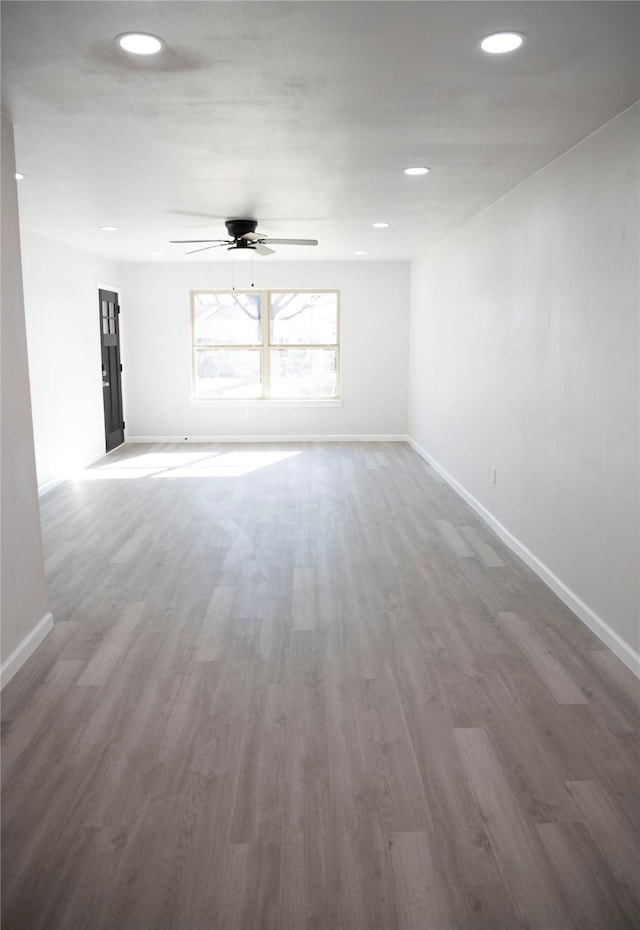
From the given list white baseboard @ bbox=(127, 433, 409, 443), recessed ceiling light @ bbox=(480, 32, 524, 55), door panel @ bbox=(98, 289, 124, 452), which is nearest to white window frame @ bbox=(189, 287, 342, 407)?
white baseboard @ bbox=(127, 433, 409, 443)

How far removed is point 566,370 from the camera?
3863 millimetres

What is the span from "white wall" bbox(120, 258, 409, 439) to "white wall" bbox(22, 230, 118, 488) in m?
0.99

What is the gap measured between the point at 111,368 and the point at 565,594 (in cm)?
673

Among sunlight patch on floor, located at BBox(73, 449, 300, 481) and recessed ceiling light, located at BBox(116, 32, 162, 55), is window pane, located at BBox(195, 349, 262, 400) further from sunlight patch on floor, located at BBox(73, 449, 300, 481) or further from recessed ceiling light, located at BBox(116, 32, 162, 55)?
recessed ceiling light, located at BBox(116, 32, 162, 55)

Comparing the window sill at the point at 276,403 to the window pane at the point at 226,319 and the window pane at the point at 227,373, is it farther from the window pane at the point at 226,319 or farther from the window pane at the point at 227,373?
the window pane at the point at 226,319

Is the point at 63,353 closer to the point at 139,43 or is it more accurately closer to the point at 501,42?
the point at 139,43

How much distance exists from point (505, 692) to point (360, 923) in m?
1.34

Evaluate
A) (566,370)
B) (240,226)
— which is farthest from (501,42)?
(240,226)

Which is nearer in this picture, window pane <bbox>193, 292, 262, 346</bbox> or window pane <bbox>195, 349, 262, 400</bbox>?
window pane <bbox>193, 292, 262, 346</bbox>

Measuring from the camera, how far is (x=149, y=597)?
404cm

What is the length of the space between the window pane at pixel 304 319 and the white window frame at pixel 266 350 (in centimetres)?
4

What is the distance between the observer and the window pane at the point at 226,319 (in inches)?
372

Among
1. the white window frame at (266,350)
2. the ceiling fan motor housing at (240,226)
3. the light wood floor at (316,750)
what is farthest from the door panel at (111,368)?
the light wood floor at (316,750)

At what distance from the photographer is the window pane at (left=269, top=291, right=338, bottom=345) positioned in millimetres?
9438
